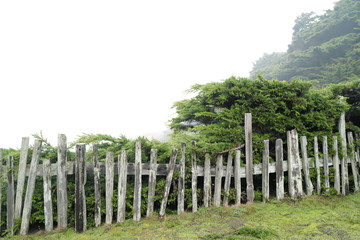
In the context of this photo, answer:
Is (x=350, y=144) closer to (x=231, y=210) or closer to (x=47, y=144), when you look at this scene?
(x=231, y=210)

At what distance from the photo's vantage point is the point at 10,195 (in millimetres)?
4492

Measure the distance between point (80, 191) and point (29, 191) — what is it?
1094 mm

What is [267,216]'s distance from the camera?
4633mm

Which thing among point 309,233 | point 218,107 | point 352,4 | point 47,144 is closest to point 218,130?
point 218,107

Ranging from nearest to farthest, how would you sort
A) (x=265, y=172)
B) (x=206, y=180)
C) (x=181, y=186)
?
(x=181, y=186)
(x=206, y=180)
(x=265, y=172)

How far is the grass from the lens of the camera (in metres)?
3.60

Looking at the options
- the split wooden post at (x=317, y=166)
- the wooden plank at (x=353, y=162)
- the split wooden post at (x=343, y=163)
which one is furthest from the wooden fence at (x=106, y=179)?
the wooden plank at (x=353, y=162)

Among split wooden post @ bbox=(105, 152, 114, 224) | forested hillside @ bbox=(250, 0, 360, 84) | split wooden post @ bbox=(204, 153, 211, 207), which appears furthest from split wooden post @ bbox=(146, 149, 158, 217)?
forested hillside @ bbox=(250, 0, 360, 84)

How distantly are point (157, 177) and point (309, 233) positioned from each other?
3010 mm

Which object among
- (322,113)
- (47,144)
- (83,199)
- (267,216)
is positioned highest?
(322,113)

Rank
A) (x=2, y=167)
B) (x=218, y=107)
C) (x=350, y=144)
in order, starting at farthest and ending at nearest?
1. (x=350, y=144)
2. (x=218, y=107)
3. (x=2, y=167)

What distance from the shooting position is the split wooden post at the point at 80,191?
4.25 meters

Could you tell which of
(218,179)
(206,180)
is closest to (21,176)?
(206,180)

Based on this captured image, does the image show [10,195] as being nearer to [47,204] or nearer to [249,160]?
[47,204]
